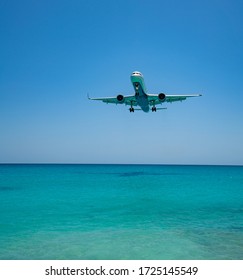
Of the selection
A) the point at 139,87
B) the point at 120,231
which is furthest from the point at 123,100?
the point at 120,231

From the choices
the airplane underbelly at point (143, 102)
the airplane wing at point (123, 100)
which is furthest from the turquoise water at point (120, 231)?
the airplane wing at point (123, 100)

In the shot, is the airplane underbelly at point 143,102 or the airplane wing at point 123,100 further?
the airplane wing at point 123,100

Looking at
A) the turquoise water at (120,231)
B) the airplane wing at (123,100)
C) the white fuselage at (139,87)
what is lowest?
the turquoise water at (120,231)

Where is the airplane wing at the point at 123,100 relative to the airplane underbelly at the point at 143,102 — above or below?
above

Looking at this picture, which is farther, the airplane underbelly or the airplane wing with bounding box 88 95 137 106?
the airplane wing with bounding box 88 95 137 106

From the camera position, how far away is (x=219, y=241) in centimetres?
1410

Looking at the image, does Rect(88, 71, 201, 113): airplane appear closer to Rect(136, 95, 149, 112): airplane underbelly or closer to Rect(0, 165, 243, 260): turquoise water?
Rect(136, 95, 149, 112): airplane underbelly

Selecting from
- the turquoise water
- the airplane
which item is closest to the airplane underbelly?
the airplane

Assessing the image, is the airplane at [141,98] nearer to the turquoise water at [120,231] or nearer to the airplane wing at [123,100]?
the airplane wing at [123,100]

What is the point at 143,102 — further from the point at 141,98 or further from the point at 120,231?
the point at 120,231

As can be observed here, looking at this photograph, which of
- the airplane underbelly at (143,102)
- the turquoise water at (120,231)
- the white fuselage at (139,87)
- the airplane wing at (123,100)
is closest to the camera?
the turquoise water at (120,231)

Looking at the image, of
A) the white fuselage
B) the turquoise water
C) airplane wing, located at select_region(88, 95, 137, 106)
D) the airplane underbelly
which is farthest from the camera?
airplane wing, located at select_region(88, 95, 137, 106)

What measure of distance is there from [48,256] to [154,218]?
34.0 feet
